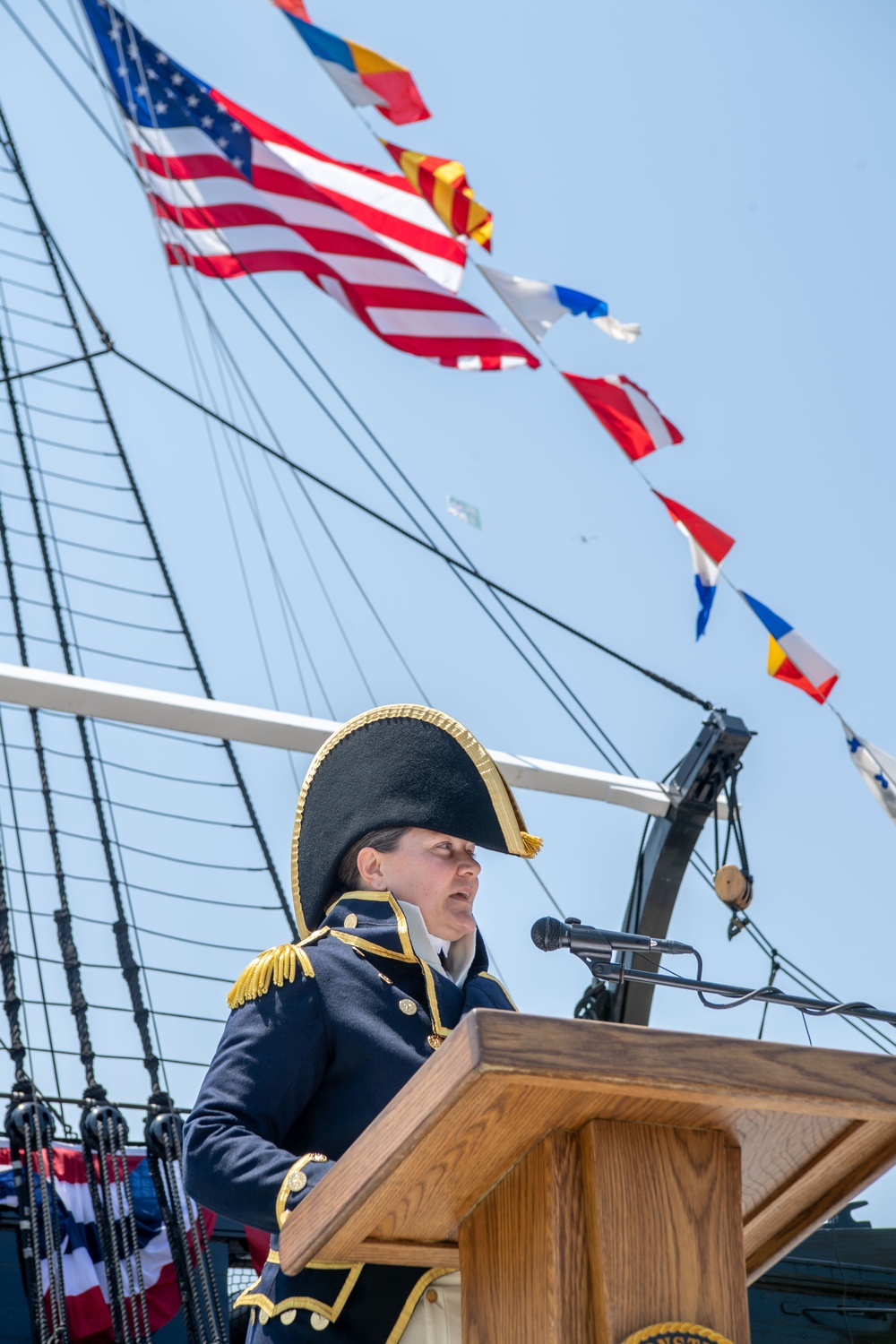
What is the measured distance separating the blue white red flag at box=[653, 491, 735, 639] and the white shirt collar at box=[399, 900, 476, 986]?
2.90m

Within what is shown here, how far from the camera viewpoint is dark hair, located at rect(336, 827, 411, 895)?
5.59 feet

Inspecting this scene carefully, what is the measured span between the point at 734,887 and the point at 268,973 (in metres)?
3.10

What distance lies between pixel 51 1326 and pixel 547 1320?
3.71 metres

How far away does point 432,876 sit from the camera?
1.66m

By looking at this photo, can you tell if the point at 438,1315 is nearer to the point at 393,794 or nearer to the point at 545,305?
the point at 393,794

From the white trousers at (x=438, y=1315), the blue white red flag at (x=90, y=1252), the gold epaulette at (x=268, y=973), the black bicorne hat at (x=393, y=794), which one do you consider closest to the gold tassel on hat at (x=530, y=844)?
the black bicorne hat at (x=393, y=794)

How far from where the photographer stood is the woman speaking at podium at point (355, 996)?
128 centimetres

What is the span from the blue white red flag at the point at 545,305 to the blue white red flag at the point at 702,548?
586 millimetres

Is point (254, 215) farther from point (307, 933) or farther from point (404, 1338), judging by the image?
point (404, 1338)

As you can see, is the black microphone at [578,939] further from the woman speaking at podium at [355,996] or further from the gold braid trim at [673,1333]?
the gold braid trim at [673,1333]

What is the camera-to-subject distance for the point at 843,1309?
588 centimetres

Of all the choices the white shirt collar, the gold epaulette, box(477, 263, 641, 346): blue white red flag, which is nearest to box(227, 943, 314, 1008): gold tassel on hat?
the gold epaulette

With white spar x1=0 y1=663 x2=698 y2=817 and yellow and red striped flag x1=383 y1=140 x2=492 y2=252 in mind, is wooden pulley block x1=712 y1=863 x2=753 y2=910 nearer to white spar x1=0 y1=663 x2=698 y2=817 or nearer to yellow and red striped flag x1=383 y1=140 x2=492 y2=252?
white spar x1=0 y1=663 x2=698 y2=817

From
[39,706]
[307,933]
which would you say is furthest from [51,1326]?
[307,933]
